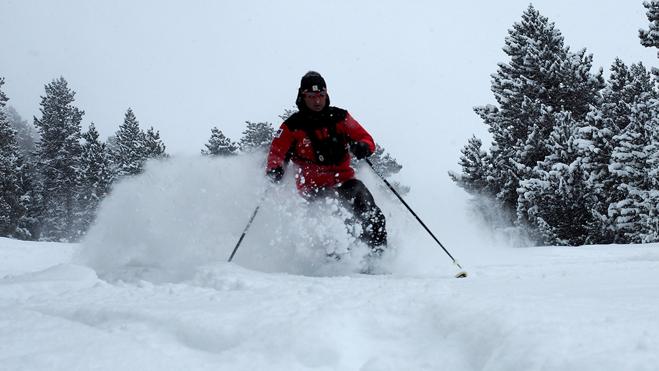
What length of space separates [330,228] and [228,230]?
1.63 meters

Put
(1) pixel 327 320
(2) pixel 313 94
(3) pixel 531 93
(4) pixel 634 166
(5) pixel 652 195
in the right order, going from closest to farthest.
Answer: (1) pixel 327 320, (2) pixel 313 94, (5) pixel 652 195, (4) pixel 634 166, (3) pixel 531 93

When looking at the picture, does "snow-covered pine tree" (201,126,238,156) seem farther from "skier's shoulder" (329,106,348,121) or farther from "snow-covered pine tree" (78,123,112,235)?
"skier's shoulder" (329,106,348,121)

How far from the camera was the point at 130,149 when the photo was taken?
34.9m

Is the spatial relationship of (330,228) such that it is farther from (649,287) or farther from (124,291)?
(649,287)

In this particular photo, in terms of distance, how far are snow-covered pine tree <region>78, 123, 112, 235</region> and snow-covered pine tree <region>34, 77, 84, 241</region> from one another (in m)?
0.62

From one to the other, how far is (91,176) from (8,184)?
529cm

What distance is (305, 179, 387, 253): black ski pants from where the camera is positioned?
19.1ft

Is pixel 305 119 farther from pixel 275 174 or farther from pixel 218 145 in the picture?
pixel 218 145

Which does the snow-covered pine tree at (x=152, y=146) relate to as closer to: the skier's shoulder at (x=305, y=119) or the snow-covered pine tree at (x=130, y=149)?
the snow-covered pine tree at (x=130, y=149)

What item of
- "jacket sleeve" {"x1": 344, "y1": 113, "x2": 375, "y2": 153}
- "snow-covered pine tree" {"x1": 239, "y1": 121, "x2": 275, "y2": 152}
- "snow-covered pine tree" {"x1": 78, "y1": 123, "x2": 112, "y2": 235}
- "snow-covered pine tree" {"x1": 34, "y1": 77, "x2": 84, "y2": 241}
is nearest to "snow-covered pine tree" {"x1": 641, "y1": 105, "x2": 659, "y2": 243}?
"jacket sleeve" {"x1": 344, "y1": 113, "x2": 375, "y2": 153}

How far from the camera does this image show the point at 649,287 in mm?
2865

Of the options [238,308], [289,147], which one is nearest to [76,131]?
[289,147]

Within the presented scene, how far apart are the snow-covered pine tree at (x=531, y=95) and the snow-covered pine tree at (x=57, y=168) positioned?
26.7m

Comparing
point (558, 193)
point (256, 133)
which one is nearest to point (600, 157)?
point (558, 193)
